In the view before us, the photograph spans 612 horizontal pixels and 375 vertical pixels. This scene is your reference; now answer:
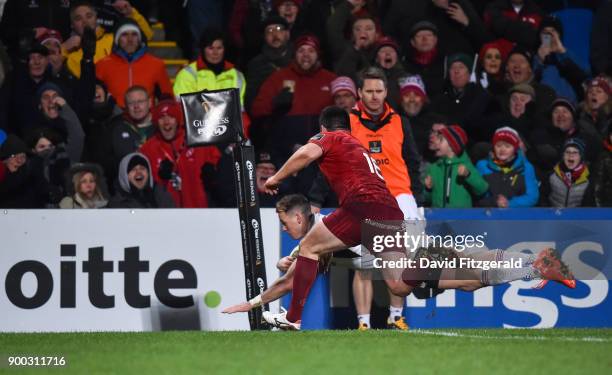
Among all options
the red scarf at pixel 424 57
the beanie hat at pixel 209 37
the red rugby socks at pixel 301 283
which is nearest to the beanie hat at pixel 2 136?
the beanie hat at pixel 209 37

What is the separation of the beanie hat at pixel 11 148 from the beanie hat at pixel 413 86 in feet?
13.8

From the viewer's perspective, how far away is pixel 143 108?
14656mm

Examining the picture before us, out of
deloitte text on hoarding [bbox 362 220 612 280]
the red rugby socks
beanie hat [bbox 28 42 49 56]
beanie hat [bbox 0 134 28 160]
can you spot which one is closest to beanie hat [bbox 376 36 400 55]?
deloitte text on hoarding [bbox 362 220 612 280]

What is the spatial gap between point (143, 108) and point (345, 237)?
4.38 m

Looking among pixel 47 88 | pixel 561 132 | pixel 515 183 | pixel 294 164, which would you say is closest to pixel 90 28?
pixel 47 88

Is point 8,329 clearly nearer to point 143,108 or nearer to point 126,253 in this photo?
point 126,253

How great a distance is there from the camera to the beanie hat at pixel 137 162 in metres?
13.6

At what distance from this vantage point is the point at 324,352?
9.21 metres

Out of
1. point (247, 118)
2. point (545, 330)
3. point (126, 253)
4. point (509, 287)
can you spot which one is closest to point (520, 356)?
point (545, 330)

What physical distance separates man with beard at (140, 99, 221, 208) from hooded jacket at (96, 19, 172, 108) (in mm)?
1164

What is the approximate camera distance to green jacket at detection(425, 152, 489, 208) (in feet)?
44.8

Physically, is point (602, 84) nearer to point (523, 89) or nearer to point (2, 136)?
point (523, 89)

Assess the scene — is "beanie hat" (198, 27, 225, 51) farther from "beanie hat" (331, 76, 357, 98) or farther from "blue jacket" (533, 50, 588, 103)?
"blue jacket" (533, 50, 588, 103)

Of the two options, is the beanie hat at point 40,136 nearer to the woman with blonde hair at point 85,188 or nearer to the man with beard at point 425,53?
the woman with blonde hair at point 85,188
